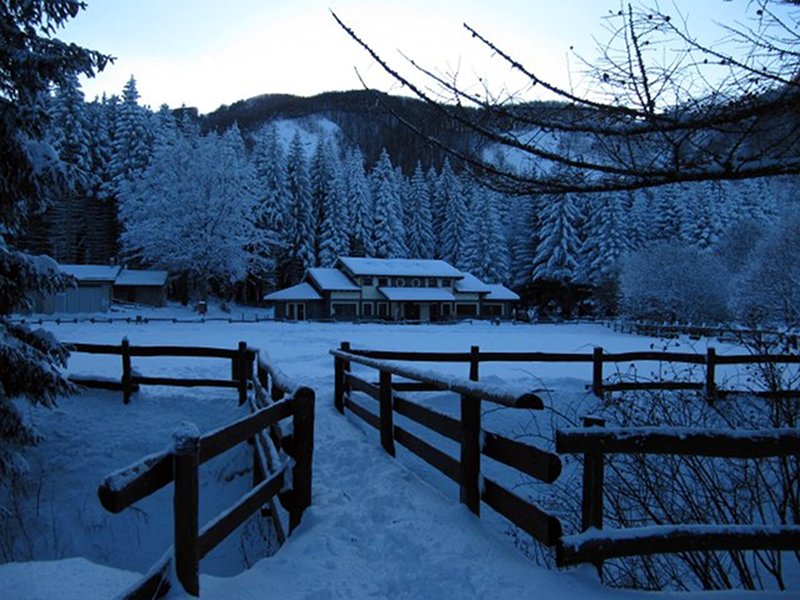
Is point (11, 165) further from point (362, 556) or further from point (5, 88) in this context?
point (362, 556)

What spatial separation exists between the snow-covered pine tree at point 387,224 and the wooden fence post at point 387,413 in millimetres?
58575

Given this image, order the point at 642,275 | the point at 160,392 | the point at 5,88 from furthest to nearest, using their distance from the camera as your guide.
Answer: the point at 642,275, the point at 160,392, the point at 5,88

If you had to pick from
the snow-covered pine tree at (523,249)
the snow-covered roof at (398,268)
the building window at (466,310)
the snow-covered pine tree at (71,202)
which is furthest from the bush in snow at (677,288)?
the snow-covered pine tree at (71,202)

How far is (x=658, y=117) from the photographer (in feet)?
9.07

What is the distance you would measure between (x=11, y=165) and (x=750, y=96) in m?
8.78

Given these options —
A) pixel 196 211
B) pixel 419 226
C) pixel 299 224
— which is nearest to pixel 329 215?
pixel 299 224

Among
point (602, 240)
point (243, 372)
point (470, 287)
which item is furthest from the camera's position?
point (602, 240)

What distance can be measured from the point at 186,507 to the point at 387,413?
3.69 meters

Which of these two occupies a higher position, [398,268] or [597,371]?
[398,268]

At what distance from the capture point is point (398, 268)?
53.5 meters

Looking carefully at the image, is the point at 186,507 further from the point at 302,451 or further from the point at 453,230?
the point at 453,230

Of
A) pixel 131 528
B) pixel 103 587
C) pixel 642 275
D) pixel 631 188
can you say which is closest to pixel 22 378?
pixel 131 528

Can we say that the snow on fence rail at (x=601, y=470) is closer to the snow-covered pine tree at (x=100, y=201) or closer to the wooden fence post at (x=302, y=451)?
A: the wooden fence post at (x=302, y=451)

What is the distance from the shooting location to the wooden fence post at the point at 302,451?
182 inches
